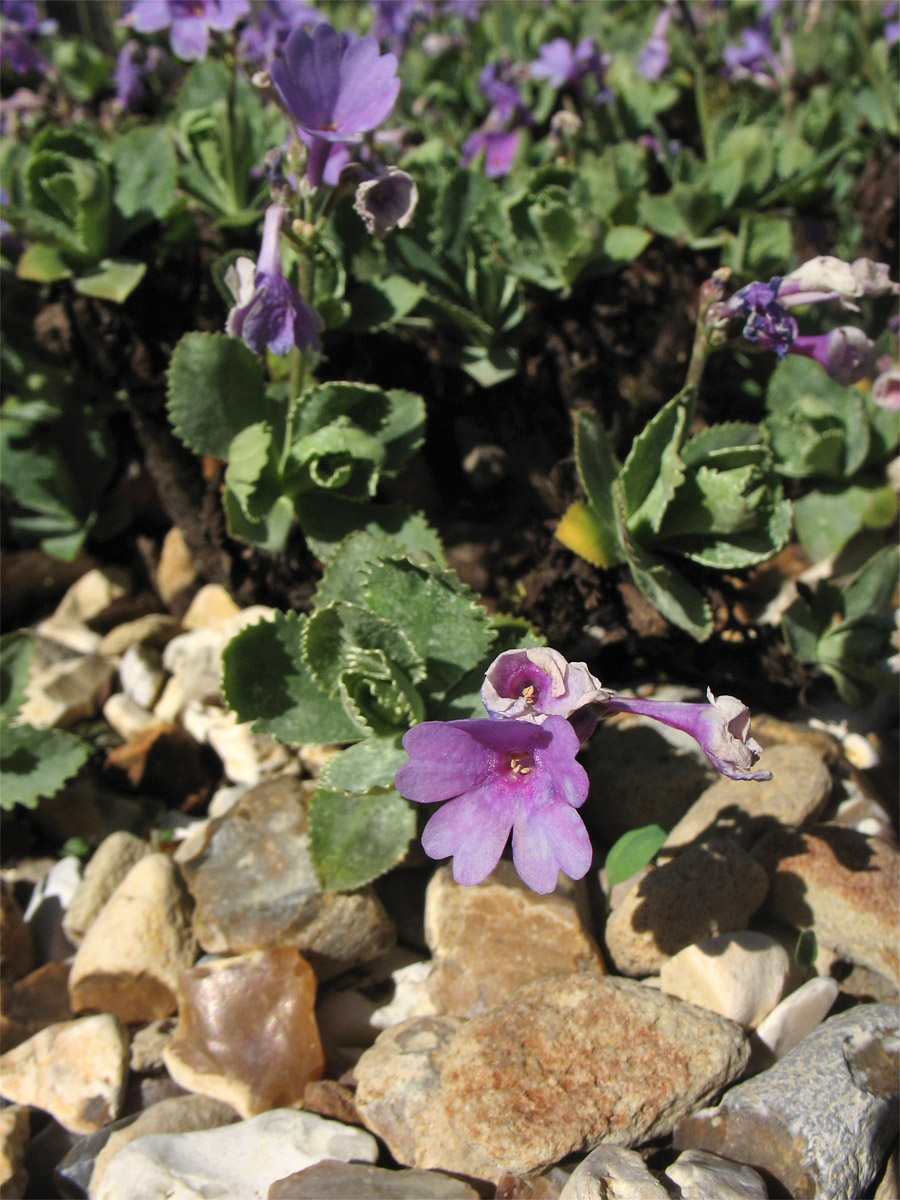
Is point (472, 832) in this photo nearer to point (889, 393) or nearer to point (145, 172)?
point (889, 393)

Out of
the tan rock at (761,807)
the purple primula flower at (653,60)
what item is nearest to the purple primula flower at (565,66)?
the purple primula flower at (653,60)

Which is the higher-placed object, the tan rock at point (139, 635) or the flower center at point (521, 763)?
the flower center at point (521, 763)

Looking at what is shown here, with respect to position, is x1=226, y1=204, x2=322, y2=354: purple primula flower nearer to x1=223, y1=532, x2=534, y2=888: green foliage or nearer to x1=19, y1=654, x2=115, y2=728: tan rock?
x1=223, y1=532, x2=534, y2=888: green foliage

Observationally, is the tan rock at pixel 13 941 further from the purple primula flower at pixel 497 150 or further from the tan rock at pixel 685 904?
the purple primula flower at pixel 497 150

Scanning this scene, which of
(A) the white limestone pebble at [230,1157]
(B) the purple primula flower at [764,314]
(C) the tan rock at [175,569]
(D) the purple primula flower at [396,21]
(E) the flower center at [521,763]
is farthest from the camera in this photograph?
(D) the purple primula flower at [396,21]

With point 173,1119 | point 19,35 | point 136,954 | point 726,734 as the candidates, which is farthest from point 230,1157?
point 19,35

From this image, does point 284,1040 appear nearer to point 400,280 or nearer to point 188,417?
point 188,417

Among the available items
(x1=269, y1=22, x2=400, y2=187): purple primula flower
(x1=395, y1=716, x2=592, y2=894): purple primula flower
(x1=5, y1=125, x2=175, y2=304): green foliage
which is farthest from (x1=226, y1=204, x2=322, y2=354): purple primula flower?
(x1=395, y1=716, x2=592, y2=894): purple primula flower
